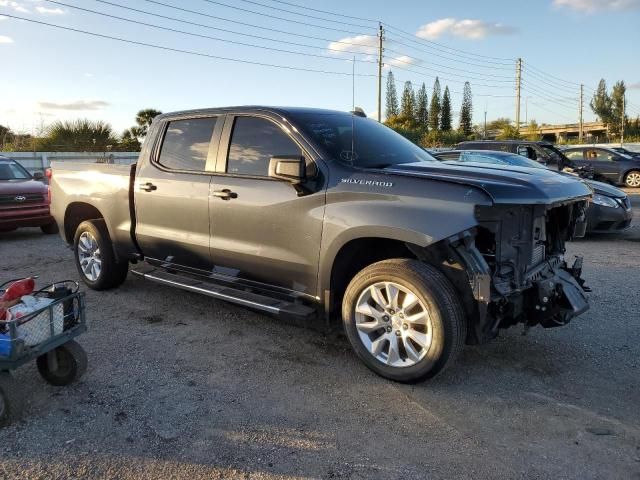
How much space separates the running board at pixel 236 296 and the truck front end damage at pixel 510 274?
124cm

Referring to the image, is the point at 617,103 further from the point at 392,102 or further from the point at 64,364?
the point at 64,364

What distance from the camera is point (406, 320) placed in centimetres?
355

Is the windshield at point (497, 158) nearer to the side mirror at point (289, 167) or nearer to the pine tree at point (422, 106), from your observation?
the side mirror at point (289, 167)

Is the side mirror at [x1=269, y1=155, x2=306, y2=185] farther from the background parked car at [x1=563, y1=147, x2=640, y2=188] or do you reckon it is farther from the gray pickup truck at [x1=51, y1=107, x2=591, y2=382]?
the background parked car at [x1=563, y1=147, x2=640, y2=188]

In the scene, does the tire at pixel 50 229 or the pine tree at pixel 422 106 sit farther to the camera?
the pine tree at pixel 422 106

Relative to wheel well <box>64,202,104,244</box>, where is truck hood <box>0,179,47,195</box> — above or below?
above

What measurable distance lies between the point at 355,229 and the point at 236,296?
1.25 meters

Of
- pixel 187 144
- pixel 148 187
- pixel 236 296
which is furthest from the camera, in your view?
pixel 148 187

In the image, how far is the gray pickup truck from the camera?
3412 millimetres

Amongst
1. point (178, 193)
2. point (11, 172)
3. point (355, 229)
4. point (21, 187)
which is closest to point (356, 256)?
point (355, 229)

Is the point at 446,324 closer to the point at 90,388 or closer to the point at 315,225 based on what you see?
the point at 315,225

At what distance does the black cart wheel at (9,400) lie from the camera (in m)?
3.06

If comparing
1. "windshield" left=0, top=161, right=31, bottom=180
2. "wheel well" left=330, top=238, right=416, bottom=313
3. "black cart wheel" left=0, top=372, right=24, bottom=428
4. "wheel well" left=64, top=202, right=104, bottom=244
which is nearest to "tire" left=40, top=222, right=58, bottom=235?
"windshield" left=0, top=161, right=31, bottom=180

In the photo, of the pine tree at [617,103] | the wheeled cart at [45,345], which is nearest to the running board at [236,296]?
the wheeled cart at [45,345]
